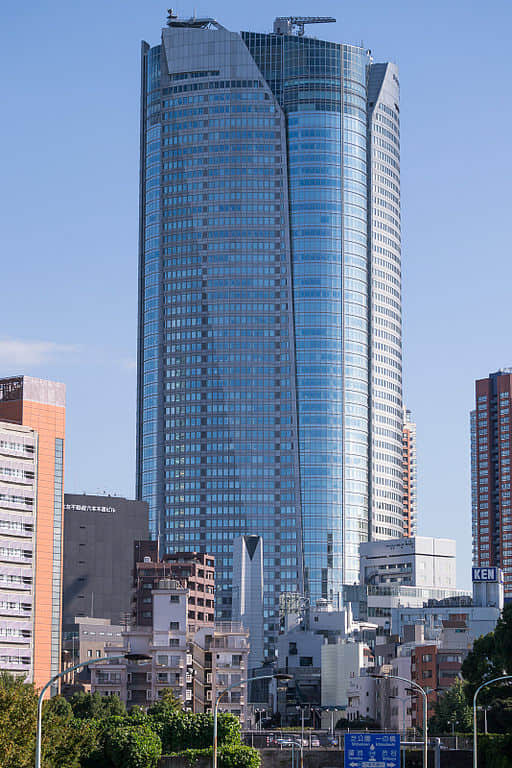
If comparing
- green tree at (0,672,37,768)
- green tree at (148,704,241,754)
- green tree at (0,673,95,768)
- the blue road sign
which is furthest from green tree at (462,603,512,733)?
green tree at (0,672,37,768)

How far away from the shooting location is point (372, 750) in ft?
389

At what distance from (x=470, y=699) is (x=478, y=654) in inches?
214

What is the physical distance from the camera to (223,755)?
5433 inches

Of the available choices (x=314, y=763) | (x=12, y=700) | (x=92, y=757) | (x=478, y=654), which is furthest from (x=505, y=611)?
(x=12, y=700)

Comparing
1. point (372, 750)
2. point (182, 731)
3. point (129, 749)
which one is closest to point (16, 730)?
point (372, 750)

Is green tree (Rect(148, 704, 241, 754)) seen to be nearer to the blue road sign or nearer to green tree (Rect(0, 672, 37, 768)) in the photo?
the blue road sign

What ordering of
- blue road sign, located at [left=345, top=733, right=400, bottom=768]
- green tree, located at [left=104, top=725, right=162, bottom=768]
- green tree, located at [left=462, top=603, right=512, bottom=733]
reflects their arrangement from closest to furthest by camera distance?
blue road sign, located at [left=345, top=733, right=400, bottom=768]
green tree, located at [left=104, top=725, right=162, bottom=768]
green tree, located at [left=462, top=603, right=512, bottom=733]

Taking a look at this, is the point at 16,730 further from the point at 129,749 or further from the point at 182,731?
the point at 182,731

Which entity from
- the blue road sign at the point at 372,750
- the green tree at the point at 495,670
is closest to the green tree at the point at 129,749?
the blue road sign at the point at 372,750

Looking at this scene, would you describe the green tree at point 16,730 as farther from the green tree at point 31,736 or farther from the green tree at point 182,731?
the green tree at point 182,731

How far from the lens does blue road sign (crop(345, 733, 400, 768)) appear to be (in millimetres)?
118062

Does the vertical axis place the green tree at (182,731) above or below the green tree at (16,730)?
below

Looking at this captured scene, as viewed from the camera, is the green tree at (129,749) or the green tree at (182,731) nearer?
the green tree at (129,749)

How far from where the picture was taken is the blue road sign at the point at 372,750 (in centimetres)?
11806
